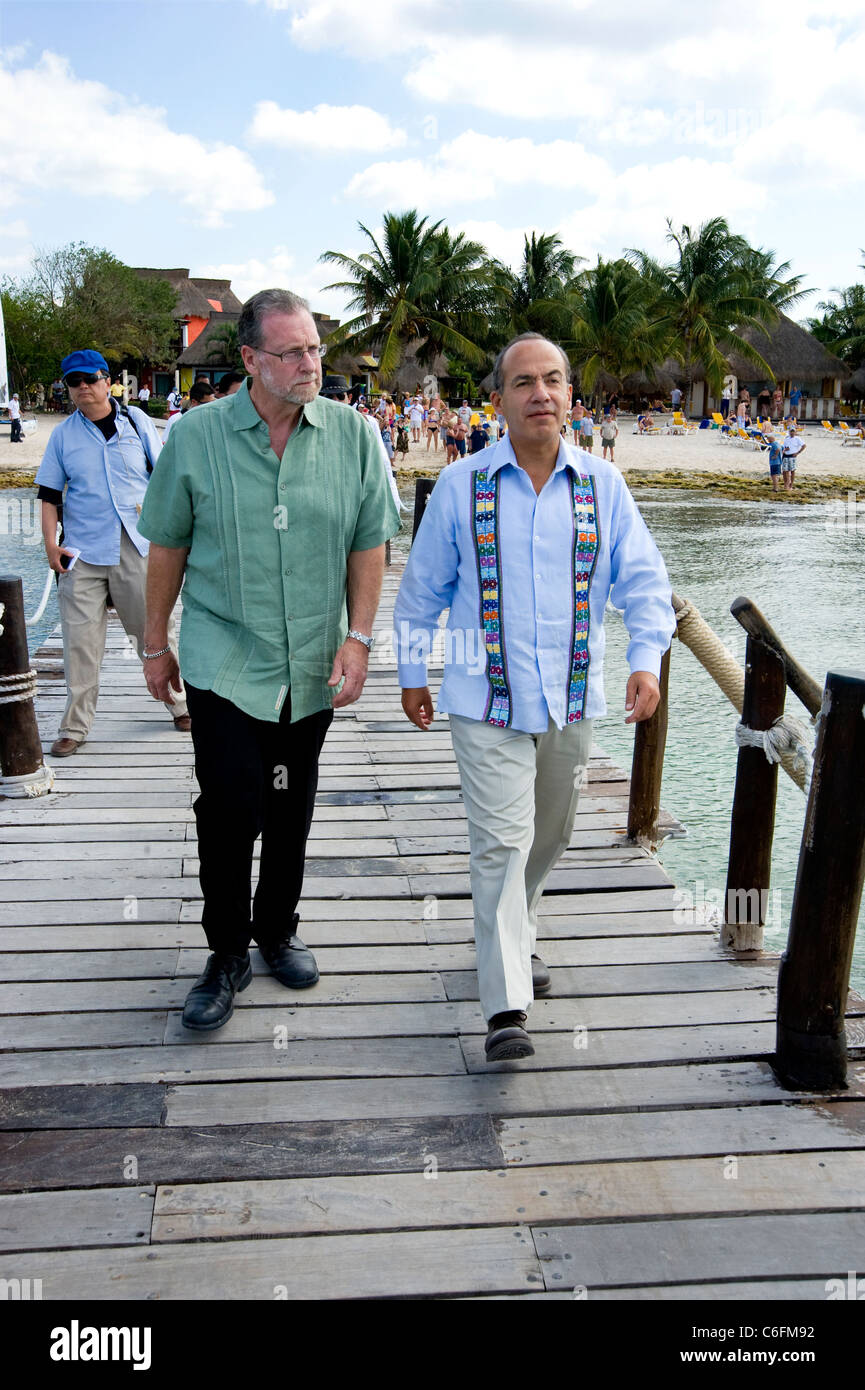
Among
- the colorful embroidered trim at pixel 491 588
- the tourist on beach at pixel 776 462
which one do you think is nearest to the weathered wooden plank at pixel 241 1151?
the colorful embroidered trim at pixel 491 588

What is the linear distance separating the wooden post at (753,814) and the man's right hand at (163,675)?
62.8 inches

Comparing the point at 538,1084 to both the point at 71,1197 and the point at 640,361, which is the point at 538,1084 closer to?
the point at 71,1197

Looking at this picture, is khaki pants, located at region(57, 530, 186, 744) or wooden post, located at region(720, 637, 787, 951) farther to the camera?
khaki pants, located at region(57, 530, 186, 744)

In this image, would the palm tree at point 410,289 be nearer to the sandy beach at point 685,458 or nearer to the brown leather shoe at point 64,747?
the sandy beach at point 685,458

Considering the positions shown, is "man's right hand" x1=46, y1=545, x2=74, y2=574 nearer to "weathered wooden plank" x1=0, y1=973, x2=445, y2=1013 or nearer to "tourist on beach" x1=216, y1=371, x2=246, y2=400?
"tourist on beach" x1=216, y1=371, x2=246, y2=400

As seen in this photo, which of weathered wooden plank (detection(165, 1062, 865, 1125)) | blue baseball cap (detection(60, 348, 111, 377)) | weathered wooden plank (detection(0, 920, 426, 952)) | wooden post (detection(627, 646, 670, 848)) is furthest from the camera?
blue baseball cap (detection(60, 348, 111, 377))

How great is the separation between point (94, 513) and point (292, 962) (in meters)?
3.01

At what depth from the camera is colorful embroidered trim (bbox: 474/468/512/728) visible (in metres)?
2.99

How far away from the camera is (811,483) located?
31.0 meters

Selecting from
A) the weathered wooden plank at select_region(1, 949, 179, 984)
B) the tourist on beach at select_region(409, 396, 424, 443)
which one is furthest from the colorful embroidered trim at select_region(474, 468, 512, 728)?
the tourist on beach at select_region(409, 396, 424, 443)

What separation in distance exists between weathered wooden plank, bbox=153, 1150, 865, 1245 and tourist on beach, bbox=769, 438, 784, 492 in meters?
28.2

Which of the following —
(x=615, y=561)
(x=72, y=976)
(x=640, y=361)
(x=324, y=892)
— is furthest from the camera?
(x=640, y=361)
